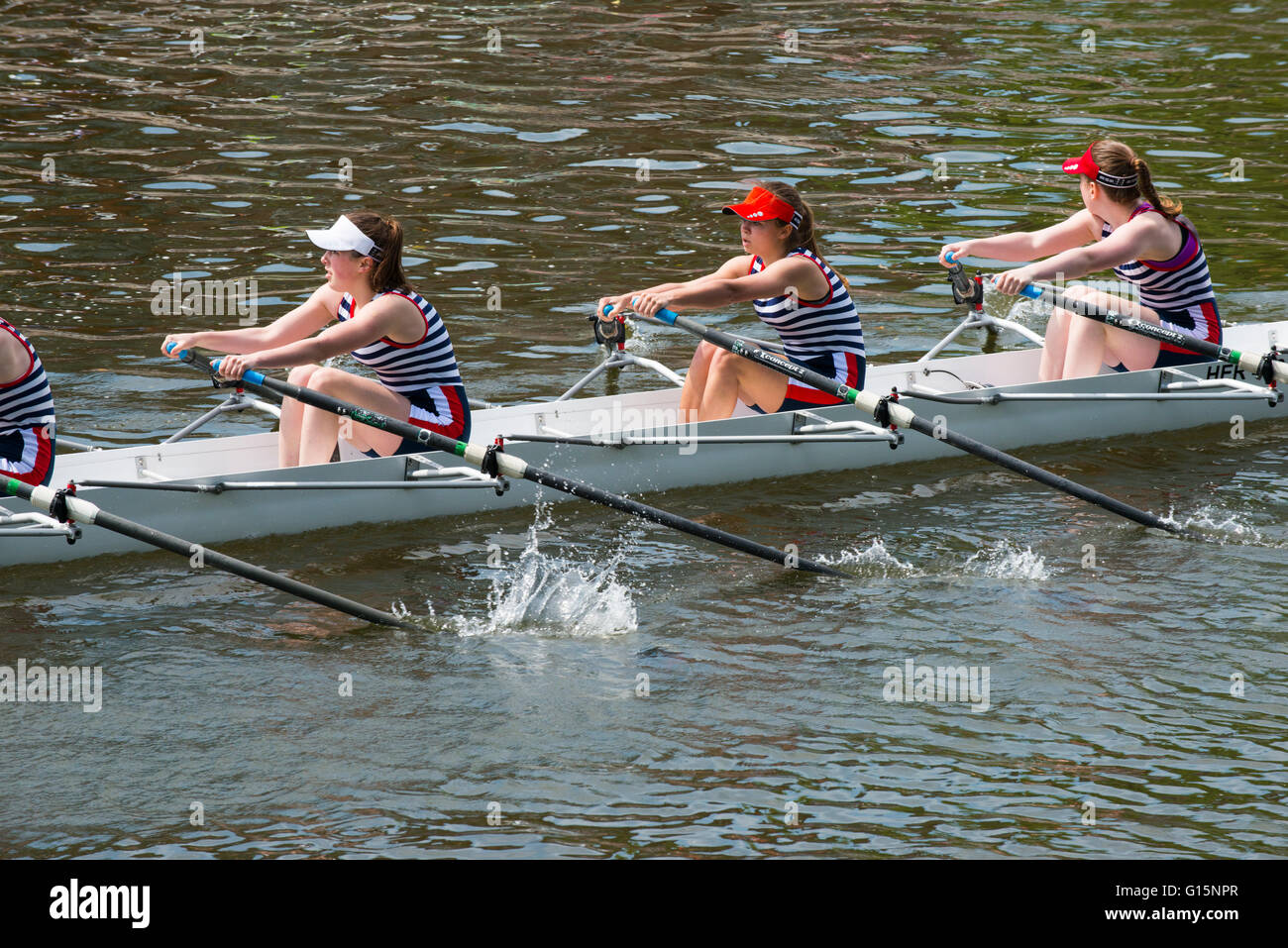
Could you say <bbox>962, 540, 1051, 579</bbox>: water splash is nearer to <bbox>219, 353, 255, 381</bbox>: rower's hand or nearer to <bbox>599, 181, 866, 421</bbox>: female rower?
<bbox>599, 181, 866, 421</bbox>: female rower

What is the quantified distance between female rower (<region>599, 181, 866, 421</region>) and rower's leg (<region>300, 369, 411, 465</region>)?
150cm

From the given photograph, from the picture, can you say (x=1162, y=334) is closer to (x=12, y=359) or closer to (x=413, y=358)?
(x=413, y=358)

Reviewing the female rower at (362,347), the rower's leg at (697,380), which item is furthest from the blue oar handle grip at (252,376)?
the rower's leg at (697,380)

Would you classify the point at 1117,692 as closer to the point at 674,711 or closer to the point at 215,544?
the point at 674,711

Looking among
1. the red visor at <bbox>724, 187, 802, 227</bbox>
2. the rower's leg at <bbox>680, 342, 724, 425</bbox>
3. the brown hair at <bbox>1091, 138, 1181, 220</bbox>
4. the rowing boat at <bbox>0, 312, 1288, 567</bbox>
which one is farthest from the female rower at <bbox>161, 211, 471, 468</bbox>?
the brown hair at <bbox>1091, 138, 1181, 220</bbox>

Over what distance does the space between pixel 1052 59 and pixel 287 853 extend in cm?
1986

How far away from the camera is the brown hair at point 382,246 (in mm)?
8281

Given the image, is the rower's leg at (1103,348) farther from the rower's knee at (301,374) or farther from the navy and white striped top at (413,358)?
the rower's knee at (301,374)

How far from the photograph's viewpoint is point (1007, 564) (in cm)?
866

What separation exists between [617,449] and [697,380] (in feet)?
2.72

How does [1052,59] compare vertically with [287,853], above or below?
above

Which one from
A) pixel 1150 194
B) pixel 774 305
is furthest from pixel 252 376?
pixel 1150 194
